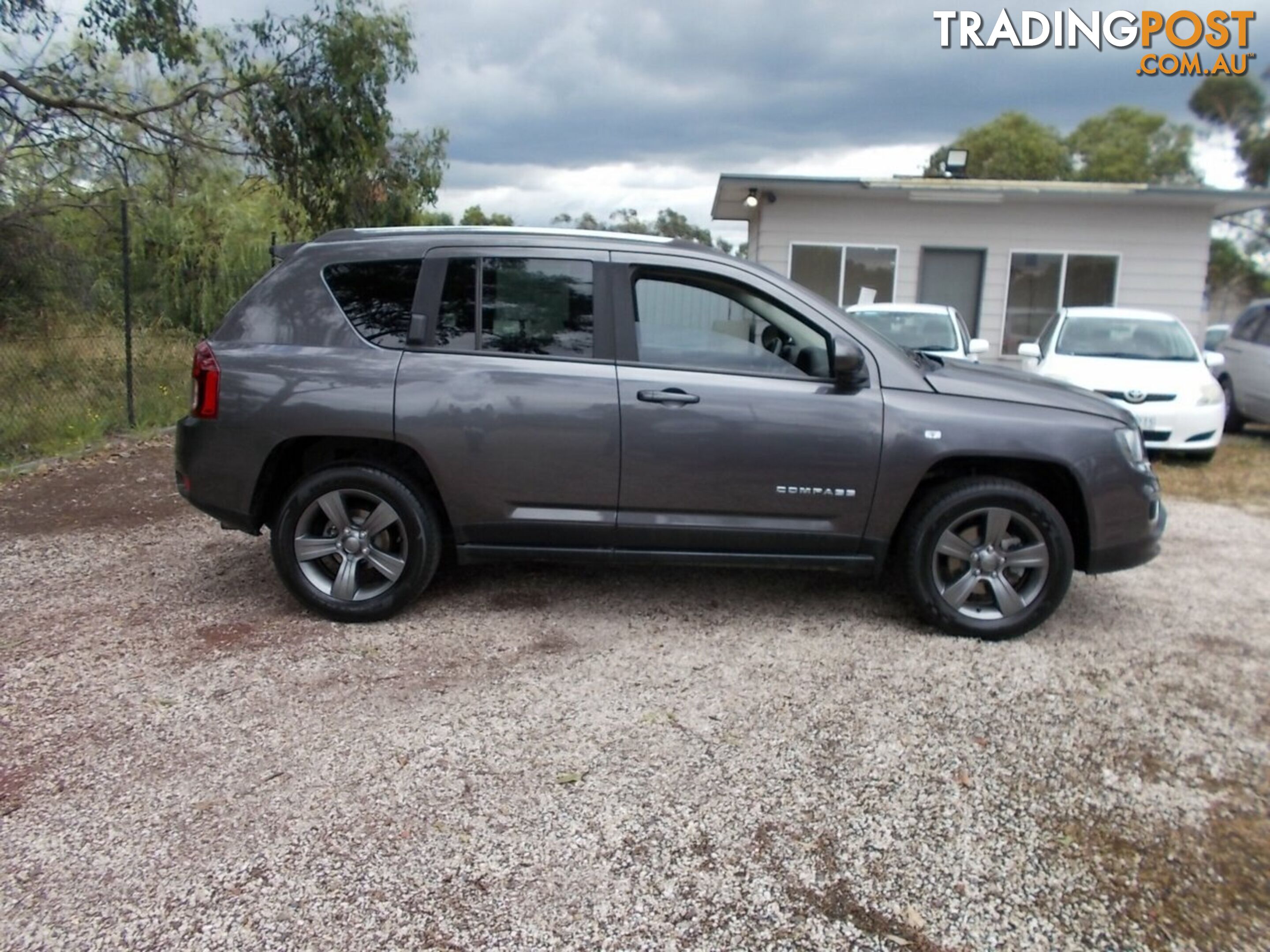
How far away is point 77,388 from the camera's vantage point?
8586 mm

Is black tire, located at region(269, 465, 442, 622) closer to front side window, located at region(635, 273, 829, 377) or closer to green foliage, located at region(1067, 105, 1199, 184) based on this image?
front side window, located at region(635, 273, 829, 377)

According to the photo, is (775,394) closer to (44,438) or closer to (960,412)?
(960,412)

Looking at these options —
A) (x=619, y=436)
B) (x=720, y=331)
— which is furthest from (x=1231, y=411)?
(x=619, y=436)

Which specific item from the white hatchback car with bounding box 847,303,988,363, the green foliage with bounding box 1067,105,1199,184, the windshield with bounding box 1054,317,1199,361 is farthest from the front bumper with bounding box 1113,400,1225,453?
the green foliage with bounding box 1067,105,1199,184

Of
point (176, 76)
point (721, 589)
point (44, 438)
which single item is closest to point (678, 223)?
point (176, 76)

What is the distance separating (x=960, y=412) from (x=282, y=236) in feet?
34.4

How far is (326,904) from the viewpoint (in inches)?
99.7

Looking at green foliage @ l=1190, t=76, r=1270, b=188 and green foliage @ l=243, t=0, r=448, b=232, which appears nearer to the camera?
green foliage @ l=243, t=0, r=448, b=232

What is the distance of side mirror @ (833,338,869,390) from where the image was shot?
413 centimetres

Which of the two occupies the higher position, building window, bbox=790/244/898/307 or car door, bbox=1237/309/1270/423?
building window, bbox=790/244/898/307

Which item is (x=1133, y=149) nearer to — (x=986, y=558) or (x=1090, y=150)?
(x=1090, y=150)

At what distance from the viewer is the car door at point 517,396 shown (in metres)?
4.24

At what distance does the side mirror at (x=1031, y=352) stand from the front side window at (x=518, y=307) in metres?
7.17

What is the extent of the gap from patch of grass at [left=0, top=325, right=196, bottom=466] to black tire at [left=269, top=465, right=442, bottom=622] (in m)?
4.64
